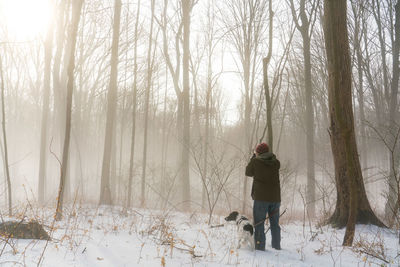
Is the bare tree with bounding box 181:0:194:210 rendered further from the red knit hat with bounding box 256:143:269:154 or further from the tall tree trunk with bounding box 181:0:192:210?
the red knit hat with bounding box 256:143:269:154

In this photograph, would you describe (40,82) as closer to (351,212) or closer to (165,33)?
(165,33)

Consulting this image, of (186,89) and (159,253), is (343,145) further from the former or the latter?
(186,89)

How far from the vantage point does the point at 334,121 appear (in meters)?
6.07

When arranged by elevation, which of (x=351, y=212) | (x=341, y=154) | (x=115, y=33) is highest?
(x=115, y=33)

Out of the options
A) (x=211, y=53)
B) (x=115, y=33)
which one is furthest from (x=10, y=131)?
(x=115, y=33)

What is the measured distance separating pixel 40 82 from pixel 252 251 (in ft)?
78.8

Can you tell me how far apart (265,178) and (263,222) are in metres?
0.66

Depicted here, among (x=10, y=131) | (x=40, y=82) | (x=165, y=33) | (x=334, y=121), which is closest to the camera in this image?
(x=334, y=121)

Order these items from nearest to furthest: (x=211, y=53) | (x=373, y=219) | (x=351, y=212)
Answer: (x=351, y=212) < (x=373, y=219) < (x=211, y=53)

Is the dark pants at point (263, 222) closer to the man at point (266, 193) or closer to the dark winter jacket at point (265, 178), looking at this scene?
the man at point (266, 193)

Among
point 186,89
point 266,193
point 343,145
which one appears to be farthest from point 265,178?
point 186,89

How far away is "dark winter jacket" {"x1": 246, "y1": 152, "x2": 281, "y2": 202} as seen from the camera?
175 inches

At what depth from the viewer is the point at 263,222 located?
4375 millimetres

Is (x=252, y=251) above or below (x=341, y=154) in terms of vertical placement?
below
